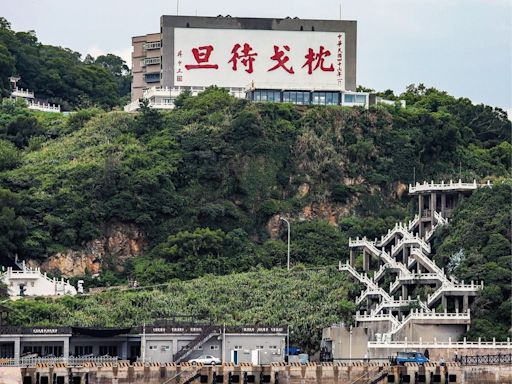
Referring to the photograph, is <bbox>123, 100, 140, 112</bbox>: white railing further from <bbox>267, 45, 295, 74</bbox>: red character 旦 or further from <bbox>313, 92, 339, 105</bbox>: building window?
<bbox>313, 92, 339, 105</bbox>: building window

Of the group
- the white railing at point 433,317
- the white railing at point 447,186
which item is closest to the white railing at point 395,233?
the white railing at point 447,186

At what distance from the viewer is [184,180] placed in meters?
135

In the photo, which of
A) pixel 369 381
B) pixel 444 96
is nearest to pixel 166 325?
pixel 369 381

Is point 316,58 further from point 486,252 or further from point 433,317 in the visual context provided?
point 433,317

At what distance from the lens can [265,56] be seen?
5556 inches

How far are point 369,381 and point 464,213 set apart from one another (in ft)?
78.1

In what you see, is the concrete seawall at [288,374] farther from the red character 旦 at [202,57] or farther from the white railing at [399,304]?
the red character 旦 at [202,57]

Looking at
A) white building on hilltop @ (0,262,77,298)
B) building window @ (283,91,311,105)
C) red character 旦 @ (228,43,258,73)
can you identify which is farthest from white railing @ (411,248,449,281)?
red character 旦 @ (228,43,258,73)

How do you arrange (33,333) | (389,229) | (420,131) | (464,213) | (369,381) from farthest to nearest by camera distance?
(420,131), (389,229), (464,213), (33,333), (369,381)

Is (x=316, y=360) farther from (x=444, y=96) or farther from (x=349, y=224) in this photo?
(x=444, y=96)

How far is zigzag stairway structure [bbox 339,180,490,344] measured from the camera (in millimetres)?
110500

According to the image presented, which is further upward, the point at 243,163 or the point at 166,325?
the point at 243,163

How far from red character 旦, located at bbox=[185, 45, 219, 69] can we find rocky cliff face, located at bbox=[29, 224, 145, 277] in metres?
15.9

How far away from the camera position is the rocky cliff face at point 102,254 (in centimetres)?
12800
